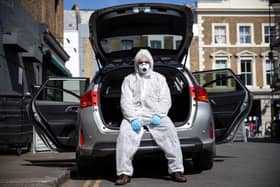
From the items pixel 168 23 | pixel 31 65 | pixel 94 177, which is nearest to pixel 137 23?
pixel 168 23

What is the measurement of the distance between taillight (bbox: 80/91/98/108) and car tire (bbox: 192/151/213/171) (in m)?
1.78

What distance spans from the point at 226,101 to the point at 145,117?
258cm

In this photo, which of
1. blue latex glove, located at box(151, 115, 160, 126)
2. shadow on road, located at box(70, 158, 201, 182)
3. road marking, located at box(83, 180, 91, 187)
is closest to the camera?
blue latex glove, located at box(151, 115, 160, 126)

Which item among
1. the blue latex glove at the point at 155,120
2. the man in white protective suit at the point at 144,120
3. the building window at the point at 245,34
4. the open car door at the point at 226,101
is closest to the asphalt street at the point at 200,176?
the man in white protective suit at the point at 144,120

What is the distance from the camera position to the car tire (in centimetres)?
860

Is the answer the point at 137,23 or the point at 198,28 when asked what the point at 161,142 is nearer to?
the point at 137,23

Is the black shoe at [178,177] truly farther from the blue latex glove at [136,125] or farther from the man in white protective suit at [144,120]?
the blue latex glove at [136,125]

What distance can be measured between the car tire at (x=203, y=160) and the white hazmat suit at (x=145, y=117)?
875 mm

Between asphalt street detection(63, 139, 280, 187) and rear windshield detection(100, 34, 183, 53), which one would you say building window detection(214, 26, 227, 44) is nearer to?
rear windshield detection(100, 34, 183, 53)

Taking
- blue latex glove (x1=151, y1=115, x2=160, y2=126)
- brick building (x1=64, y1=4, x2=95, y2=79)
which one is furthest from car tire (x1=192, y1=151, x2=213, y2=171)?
brick building (x1=64, y1=4, x2=95, y2=79)

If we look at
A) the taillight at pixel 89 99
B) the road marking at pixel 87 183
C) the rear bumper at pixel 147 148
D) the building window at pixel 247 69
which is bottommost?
the road marking at pixel 87 183

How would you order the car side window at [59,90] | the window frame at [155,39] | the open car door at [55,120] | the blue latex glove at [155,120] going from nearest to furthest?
the blue latex glove at [155,120]
the open car door at [55,120]
the car side window at [59,90]
the window frame at [155,39]

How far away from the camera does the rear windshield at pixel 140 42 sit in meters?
10.3

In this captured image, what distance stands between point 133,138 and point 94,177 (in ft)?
4.77
